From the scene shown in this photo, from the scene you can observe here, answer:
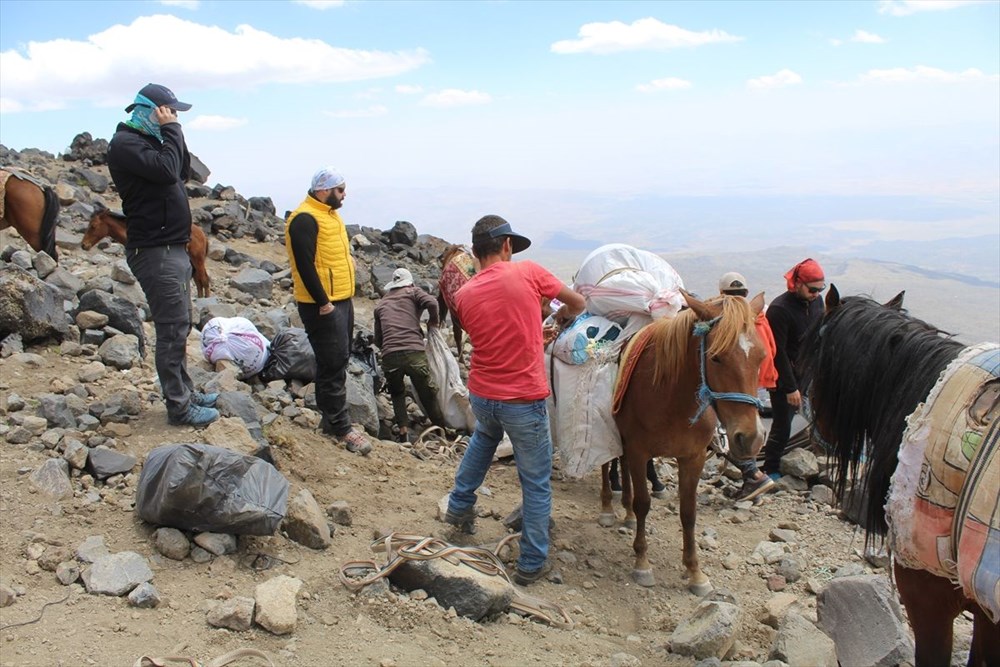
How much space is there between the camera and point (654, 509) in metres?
6.02

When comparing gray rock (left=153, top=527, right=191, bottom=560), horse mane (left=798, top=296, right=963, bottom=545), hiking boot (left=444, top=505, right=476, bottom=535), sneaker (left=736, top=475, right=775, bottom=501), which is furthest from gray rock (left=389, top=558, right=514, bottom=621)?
sneaker (left=736, top=475, right=775, bottom=501)

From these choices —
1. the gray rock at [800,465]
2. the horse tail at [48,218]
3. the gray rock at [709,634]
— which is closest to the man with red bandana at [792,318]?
the gray rock at [800,465]

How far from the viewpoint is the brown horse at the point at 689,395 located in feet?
13.1

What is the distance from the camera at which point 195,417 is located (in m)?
5.18

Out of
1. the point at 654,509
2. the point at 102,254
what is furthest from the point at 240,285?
the point at 654,509

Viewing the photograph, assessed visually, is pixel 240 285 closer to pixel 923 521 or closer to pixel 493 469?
pixel 493 469

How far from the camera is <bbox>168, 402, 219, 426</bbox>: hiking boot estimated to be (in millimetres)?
5172

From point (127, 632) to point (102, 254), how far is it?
8.99 meters

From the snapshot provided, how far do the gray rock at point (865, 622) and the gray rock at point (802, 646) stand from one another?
215mm

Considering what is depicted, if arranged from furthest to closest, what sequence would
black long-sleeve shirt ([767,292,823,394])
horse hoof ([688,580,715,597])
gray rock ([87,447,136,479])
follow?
black long-sleeve shirt ([767,292,823,394])
horse hoof ([688,580,715,597])
gray rock ([87,447,136,479])

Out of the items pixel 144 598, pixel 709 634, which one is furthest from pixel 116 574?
pixel 709 634

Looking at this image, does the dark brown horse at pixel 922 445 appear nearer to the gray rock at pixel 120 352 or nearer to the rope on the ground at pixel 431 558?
the rope on the ground at pixel 431 558

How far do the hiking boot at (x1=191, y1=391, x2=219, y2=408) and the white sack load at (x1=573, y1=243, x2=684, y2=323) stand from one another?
9.05 ft

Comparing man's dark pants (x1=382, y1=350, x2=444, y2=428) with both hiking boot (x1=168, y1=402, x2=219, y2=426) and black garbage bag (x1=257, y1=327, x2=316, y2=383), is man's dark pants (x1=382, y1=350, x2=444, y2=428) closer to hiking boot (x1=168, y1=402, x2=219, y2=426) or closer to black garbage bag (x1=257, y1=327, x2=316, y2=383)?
black garbage bag (x1=257, y1=327, x2=316, y2=383)
